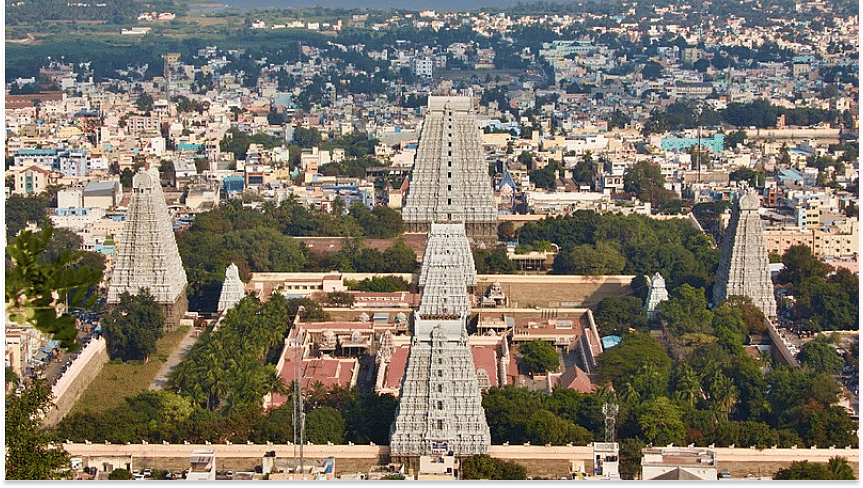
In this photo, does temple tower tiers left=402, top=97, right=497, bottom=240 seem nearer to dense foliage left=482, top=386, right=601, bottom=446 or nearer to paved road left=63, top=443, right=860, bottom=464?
dense foliage left=482, top=386, right=601, bottom=446

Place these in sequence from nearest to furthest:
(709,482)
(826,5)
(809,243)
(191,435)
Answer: (709,482), (191,435), (809,243), (826,5)

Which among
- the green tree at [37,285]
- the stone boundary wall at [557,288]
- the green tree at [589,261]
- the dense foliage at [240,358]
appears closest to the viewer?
the green tree at [37,285]

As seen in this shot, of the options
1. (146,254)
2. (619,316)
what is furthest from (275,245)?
(619,316)

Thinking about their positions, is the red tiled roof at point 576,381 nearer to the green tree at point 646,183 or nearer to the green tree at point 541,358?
the green tree at point 541,358

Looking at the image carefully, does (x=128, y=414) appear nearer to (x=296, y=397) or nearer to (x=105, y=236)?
(x=296, y=397)

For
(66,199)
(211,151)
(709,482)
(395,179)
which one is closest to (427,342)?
(709,482)

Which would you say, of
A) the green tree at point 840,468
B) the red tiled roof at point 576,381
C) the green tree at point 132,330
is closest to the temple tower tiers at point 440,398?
the red tiled roof at point 576,381
